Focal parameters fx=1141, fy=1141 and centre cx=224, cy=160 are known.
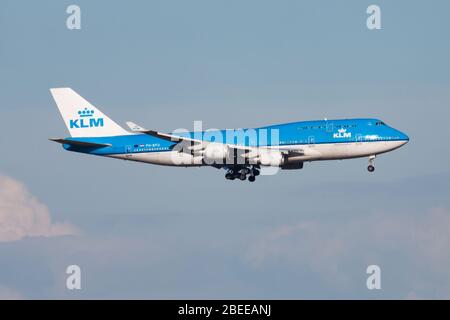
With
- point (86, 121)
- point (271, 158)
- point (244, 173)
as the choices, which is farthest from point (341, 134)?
point (86, 121)

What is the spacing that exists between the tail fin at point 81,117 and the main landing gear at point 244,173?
39.6 ft

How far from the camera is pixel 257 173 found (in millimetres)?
118750

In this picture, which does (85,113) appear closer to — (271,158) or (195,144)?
(195,144)

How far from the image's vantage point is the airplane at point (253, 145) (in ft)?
370

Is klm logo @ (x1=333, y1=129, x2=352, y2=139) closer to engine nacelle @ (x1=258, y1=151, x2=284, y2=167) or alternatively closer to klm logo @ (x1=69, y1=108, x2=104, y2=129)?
engine nacelle @ (x1=258, y1=151, x2=284, y2=167)

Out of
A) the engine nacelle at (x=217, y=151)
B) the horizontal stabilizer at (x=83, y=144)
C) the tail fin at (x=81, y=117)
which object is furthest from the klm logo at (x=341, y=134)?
the horizontal stabilizer at (x=83, y=144)

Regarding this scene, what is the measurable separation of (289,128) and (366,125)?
7680 millimetres

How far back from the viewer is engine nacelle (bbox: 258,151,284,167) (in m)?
112

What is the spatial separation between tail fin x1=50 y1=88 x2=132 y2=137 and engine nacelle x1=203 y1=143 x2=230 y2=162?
1092 centimetres

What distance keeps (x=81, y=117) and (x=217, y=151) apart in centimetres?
1873
